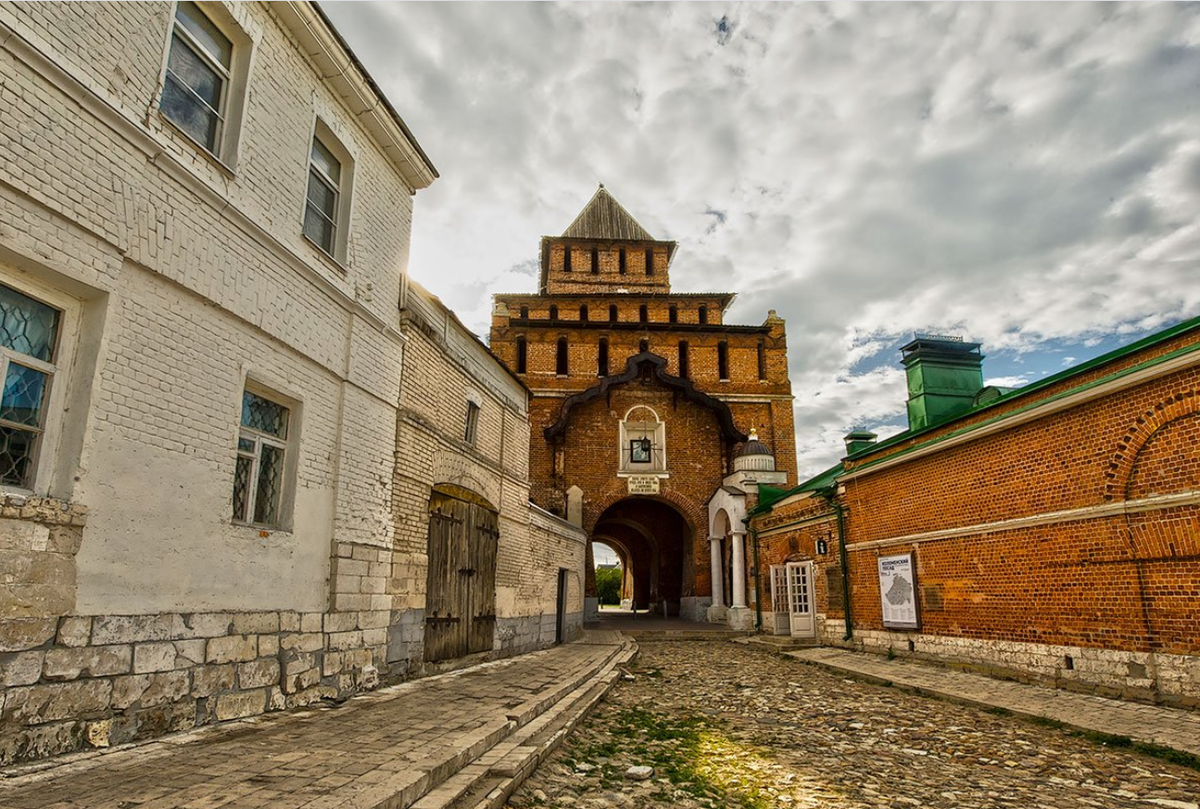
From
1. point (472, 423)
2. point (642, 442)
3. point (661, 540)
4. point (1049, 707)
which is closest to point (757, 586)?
point (642, 442)

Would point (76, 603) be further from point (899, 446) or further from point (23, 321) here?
point (899, 446)

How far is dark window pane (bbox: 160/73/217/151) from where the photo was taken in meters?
5.50

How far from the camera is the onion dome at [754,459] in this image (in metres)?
22.9

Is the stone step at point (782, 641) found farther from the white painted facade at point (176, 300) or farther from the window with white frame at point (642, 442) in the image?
the white painted facade at point (176, 300)

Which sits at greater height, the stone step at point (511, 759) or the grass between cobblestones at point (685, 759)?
the stone step at point (511, 759)

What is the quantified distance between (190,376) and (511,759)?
376 cm

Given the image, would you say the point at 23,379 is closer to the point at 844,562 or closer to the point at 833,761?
the point at 833,761

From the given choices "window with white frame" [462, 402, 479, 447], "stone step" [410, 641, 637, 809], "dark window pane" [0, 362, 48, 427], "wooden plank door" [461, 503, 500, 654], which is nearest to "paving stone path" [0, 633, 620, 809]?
"stone step" [410, 641, 637, 809]

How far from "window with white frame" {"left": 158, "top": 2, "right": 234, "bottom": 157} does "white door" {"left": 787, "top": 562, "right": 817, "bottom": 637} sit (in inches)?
602

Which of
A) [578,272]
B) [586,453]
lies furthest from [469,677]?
[578,272]

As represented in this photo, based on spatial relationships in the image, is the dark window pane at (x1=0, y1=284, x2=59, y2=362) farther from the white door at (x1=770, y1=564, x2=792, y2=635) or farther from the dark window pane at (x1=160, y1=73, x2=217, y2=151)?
the white door at (x1=770, y1=564, x2=792, y2=635)

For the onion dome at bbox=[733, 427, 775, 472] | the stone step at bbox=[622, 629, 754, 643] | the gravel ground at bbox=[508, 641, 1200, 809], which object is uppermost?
the onion dome at bbox=[733, 427, 775, 472]

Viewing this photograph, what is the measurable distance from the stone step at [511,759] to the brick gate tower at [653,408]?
568 inches

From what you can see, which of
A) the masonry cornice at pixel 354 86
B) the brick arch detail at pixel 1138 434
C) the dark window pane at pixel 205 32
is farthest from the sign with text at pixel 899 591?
the dark window pane at pixel 205 32
